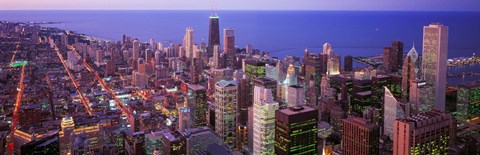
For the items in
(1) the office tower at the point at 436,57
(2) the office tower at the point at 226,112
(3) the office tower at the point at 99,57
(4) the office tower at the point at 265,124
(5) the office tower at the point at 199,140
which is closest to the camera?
(4) the office tower at the point at 265,124

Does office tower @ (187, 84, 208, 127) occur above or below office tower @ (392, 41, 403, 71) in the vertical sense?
below

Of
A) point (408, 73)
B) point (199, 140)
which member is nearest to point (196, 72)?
point (408, 73)

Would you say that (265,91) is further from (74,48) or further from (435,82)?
(74,48)

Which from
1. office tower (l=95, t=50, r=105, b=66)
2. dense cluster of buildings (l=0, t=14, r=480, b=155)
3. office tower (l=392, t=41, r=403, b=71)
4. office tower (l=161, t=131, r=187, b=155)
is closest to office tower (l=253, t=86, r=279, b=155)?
dense cluster of buildings (l=0, t=14, r=480, b=155)

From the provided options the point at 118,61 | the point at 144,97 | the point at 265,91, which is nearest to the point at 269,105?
the point at 265,91

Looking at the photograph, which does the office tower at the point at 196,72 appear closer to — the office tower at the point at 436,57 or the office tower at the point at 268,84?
the office tower at the point at 268,84

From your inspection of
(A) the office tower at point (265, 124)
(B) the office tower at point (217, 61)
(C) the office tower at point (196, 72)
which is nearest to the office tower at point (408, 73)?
(A) the office tower at point (265, 124)

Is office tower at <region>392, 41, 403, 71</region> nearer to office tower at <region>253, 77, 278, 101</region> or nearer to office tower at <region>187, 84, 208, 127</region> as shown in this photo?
office tower at <region>253, 77, 278, 101</region>
